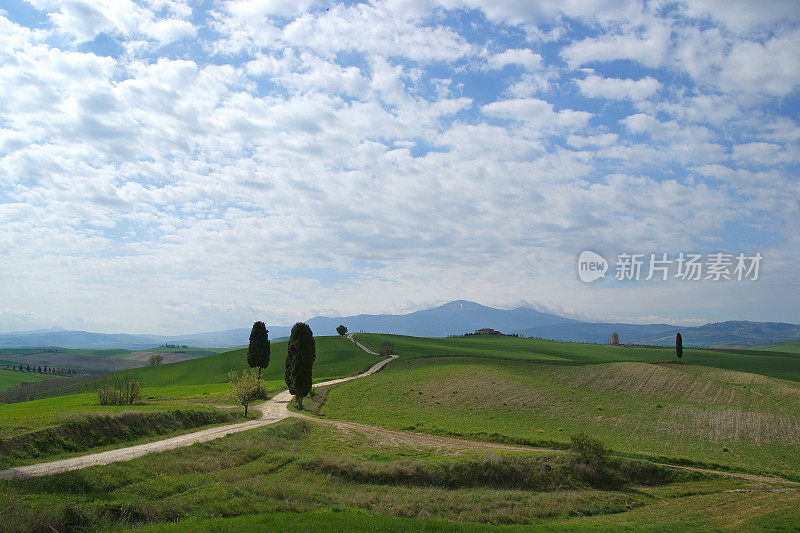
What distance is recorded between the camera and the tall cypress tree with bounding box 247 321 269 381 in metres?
73.6

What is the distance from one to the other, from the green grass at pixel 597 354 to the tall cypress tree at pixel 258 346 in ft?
126

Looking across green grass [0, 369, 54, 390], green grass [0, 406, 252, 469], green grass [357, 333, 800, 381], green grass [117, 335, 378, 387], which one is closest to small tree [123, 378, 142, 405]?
green grass [0, 406, 252, 469]

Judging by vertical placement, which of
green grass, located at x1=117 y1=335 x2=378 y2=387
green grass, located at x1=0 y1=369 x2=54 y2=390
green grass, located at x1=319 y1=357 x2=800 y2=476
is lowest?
green grass, located at x1=0 y1=369 x2=54 y2=390

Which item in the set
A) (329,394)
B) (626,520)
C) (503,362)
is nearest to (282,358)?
(329,394)

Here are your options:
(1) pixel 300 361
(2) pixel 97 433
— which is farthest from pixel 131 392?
(2) pixel 97 433

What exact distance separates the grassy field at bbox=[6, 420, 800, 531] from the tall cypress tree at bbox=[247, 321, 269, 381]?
141 ft

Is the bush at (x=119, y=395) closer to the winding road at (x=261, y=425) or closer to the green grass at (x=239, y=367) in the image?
the winding road at (x=261, y=425)

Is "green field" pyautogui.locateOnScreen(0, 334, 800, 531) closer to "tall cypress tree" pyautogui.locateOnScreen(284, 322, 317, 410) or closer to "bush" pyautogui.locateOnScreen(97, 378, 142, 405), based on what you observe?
"tall cypress tree" pyautogui.locateOnScreen(284, 322, 317, 410)

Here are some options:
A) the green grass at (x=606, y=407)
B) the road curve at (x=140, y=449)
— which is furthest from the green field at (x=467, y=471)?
the road curve at (x=140, y=449)

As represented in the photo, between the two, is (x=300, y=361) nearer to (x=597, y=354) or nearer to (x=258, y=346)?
(x=258, y=346)

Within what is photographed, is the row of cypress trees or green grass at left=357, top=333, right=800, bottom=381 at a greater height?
the row of cypress trees

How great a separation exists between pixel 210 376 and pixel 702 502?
293 ft

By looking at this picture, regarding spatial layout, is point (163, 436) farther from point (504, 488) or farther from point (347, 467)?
point (504, 488)

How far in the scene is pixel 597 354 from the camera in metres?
113
